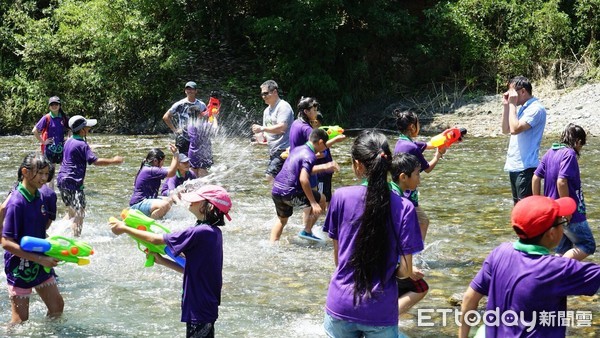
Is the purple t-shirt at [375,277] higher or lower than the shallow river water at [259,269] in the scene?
higher

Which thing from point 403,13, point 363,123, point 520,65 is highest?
point 403,13

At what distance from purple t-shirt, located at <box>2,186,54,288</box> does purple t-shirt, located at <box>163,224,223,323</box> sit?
1.50m

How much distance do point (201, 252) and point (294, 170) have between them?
3797 millimetres

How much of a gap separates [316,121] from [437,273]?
2318 millimetres

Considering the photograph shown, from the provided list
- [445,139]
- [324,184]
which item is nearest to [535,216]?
[445,139]

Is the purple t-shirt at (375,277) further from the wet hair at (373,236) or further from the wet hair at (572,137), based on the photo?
the wet hair at (572,137)

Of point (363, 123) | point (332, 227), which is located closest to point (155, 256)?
point (332, 227)

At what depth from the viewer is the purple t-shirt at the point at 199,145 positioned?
37.4 feet

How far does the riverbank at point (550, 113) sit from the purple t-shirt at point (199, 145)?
34.4 feet

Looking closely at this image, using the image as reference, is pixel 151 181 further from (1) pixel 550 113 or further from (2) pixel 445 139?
(1) pixel 550 113

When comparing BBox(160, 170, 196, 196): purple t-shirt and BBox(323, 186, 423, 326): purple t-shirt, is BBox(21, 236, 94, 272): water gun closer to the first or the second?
BBox(323, 186, 423, 326): purple t-shirt

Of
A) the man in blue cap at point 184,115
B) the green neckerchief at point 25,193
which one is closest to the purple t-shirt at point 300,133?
the man in blue cap at point 184,115

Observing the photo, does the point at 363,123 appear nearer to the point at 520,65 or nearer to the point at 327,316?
the point at 520,65

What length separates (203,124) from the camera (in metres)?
11.6
